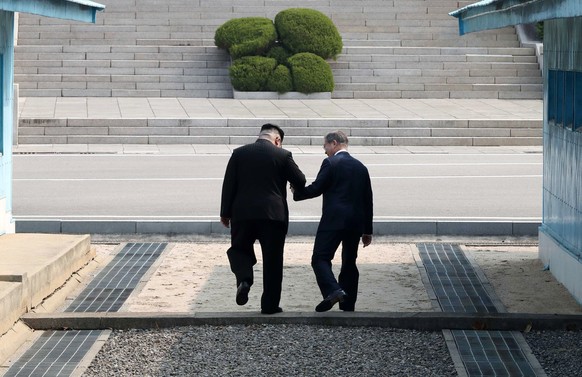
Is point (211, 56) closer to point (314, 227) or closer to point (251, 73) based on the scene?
point (251, 73)

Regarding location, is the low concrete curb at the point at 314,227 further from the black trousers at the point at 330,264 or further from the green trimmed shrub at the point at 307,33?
the green trimmed shrub at the point at 307,33

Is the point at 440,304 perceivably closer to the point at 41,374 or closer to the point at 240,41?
the point at 41,374

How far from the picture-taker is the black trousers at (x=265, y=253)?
9703mm

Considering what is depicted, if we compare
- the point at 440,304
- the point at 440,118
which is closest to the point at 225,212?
the point at 440,304

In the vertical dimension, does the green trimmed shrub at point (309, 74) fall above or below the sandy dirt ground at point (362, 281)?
above

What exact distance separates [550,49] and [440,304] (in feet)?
10.5

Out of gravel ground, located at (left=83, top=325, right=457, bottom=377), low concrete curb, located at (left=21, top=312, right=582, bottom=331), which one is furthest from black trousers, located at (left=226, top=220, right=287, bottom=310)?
gravel ground, located at (left=83, top=325, right=457, bottom=377)

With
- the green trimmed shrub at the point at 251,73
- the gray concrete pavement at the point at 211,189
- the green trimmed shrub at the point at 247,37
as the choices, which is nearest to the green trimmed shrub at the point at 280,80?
the green trimmed shrub at the point at 251,73

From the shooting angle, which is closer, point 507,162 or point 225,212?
point 225,212

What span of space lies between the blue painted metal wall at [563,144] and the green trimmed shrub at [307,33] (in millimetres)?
18524

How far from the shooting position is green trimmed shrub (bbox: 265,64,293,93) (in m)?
30.0

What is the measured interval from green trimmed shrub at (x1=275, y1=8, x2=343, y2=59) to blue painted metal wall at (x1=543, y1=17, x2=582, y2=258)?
18.5 meters

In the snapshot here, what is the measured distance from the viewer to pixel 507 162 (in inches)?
883

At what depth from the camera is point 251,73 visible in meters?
30.1
